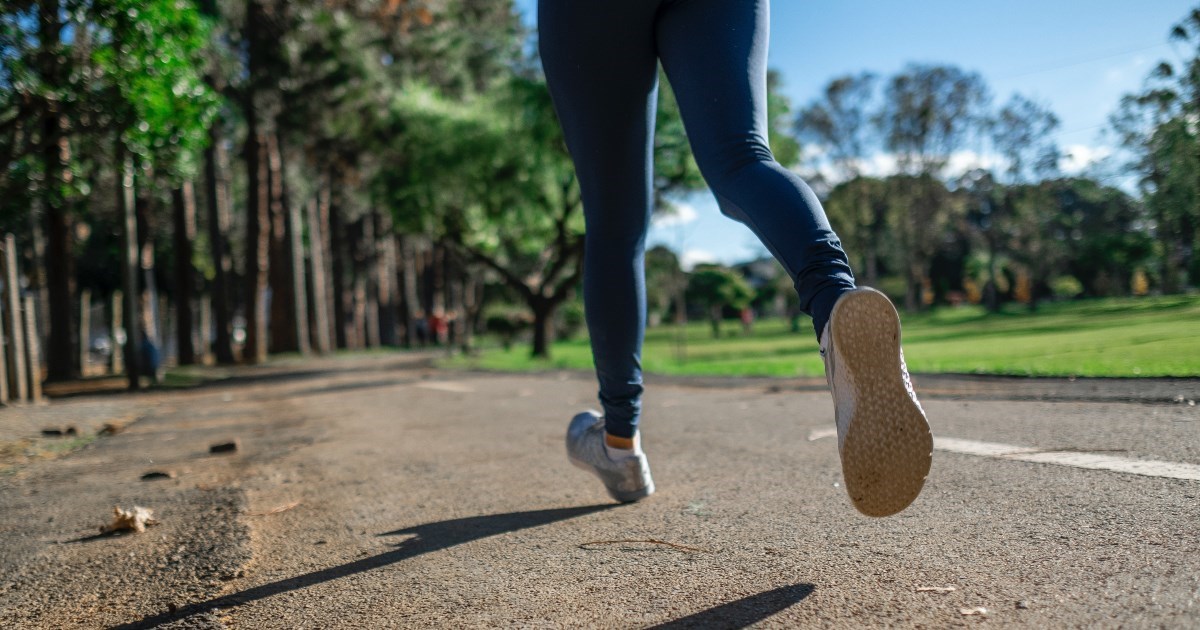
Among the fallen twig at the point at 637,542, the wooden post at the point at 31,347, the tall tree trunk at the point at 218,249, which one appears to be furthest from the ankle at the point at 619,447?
the tall tree trunk at the point at 218,249

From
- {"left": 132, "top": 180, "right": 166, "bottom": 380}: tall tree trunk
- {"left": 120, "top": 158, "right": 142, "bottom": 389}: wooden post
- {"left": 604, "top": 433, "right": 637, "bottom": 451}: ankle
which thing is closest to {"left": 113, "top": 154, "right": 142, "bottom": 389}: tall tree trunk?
{"left": 120, "top": 158, "right": 142, "bottom": 389}: wooden post

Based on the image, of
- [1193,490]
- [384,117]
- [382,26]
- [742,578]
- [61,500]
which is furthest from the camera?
[382,26]

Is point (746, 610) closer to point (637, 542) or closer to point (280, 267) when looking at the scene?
point (637, 542)

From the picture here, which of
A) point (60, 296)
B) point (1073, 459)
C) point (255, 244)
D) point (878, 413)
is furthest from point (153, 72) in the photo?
point (255, 244)

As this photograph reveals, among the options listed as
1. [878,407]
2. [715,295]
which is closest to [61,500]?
[878,407]

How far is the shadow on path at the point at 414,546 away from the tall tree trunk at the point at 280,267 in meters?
26.5

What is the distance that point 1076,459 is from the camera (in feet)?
8.08

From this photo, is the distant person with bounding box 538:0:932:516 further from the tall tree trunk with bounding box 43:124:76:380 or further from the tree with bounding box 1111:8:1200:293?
the tall tree trunk with bounding box 43:124:76:380

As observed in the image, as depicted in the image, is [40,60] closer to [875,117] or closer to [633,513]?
[633,513]

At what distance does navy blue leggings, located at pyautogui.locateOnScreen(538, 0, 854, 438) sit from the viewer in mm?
1684

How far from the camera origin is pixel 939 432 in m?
3.33

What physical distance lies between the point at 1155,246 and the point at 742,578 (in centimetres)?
536

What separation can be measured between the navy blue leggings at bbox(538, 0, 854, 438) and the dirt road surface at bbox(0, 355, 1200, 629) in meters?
0.48

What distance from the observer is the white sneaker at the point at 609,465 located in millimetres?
2312
